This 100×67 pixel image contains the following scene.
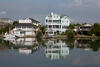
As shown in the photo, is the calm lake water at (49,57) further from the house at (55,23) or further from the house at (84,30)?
the house at (84,30)

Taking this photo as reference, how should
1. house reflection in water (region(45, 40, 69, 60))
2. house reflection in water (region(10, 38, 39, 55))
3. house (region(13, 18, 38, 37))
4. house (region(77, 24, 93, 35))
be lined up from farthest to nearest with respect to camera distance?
house (region(77, 24, 93, 35)), house (region(13, 18, 38, 37)), house reflection in water (region(10, 38, 39, 55)), house reflection in water (region(45, 40, 69, 60))

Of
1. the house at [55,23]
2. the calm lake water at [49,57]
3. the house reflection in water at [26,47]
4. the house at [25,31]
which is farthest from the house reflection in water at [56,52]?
the house at [25,31]

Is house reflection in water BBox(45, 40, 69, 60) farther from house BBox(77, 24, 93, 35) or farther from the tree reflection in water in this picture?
house BBox(77, 24, 93, 35)

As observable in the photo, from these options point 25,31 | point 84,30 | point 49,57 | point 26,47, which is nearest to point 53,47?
point 26,47

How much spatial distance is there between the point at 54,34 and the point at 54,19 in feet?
13.0

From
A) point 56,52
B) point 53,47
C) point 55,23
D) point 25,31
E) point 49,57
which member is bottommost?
point 49,57

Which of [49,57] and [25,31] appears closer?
[49,57]

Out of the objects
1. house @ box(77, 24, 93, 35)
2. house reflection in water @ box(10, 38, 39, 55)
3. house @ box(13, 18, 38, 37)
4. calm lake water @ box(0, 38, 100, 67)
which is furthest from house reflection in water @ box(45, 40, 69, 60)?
house @ box(77, 24, 93, 35)

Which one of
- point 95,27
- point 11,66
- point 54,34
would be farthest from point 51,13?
point 11,66

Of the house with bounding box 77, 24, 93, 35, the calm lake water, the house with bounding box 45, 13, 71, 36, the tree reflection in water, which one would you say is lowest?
the calm lake water

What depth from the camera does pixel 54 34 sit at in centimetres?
5512

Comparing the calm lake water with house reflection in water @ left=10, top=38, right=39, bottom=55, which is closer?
the calm lake water

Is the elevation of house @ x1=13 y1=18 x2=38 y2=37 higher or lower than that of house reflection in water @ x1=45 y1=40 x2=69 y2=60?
higher

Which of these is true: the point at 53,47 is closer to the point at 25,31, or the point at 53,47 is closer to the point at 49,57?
the point at 49,57
